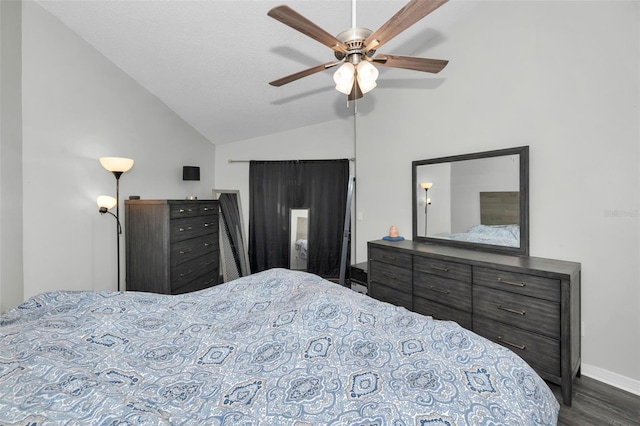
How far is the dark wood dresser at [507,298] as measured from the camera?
182cm

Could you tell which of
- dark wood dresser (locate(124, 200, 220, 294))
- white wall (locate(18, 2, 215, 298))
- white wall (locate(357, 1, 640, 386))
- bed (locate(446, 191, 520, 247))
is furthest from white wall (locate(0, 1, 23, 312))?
bed (locate(446, 191, 520, 247))

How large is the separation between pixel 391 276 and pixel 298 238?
2.07 meters

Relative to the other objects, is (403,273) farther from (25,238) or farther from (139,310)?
(25,238)

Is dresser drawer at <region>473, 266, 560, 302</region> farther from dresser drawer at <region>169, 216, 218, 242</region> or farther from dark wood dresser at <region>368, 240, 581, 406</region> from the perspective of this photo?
dresser drawer at <region>169, 216, 218, 242</region>

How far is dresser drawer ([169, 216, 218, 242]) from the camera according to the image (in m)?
2.84

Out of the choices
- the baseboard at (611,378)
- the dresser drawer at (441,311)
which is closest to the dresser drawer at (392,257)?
the dresser drawer at (441,311)

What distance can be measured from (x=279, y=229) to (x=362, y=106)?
227 centimetres

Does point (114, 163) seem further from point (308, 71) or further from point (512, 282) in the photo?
point (512, 282)

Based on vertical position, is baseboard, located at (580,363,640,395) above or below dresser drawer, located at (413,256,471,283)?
below

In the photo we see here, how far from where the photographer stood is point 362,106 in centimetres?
380

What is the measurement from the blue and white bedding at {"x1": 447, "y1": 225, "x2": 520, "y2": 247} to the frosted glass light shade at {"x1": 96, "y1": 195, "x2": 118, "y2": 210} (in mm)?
3189

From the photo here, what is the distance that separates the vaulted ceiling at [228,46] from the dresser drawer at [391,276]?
1981mm

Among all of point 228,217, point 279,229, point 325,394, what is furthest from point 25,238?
point 279,229

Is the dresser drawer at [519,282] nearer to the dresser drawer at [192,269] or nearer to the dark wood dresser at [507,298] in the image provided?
the dark wood dresser at [507,298]
